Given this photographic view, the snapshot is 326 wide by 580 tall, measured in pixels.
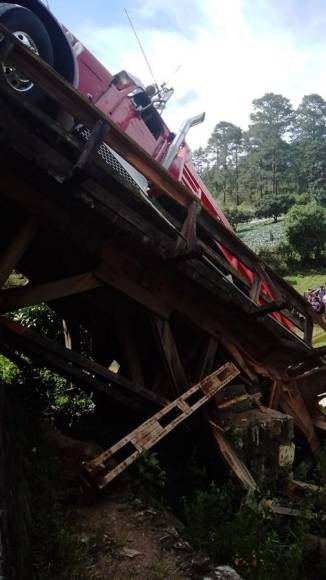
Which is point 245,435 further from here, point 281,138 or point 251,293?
point 281,138

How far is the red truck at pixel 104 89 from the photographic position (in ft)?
11.4

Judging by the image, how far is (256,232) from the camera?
38.5 meters

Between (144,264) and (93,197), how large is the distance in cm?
104

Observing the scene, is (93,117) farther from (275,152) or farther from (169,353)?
(275,152)

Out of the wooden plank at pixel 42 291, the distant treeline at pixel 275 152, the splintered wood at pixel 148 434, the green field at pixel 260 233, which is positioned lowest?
the splintered wood at pixel 148 434

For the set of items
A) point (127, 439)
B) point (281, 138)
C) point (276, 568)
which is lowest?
point (276, 568)

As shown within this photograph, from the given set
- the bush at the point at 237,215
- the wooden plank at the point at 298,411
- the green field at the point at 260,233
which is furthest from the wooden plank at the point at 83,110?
the bush at the point at 237,215

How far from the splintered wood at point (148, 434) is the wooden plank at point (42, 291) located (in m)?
1.31

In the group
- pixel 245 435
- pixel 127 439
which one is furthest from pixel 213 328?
pixel 127 439

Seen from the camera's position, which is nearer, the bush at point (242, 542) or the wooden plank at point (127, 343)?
the bush at point (242, 542)

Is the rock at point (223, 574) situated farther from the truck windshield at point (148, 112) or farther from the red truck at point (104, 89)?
the truck windshield at point (148, 112)

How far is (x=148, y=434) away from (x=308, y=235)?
90.8 feet

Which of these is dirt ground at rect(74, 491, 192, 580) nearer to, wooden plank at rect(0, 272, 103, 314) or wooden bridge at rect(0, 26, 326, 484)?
wooden bridge at rect(0, 26, 326, 484)

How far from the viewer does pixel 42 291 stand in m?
3.82
